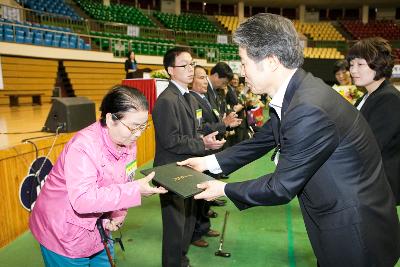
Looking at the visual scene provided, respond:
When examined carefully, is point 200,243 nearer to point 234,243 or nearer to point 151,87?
point 234,243

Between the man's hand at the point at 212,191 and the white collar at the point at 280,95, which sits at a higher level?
the white collar at the point at 280,95

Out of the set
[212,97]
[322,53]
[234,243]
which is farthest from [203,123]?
[322,53]

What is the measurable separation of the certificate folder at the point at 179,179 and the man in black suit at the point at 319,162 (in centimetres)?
19

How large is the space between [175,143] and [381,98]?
51.9 inches

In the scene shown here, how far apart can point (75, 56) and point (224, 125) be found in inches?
367

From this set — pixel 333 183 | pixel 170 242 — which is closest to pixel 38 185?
pixel 170 242

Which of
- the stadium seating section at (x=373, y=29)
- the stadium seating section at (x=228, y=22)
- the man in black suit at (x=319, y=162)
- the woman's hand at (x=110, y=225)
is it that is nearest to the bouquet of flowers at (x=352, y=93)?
the man in black suit at (x=319, y=162)

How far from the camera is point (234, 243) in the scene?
9.87 feet

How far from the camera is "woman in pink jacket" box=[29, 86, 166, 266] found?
52.1 inches

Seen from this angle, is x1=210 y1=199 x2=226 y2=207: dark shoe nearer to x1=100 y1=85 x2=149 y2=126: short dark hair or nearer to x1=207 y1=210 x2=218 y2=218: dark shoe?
x1=207 y1=210 x2=218 y2=218: dark shoe

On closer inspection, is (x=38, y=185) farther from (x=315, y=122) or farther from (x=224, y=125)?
(x=315, y=122)

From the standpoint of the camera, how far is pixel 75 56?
11.1 meters

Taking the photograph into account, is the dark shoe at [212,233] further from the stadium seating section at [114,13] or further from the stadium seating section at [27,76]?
the stadium seating section at [114,13]

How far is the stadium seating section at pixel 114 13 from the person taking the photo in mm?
15844
